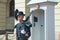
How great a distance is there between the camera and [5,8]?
1995cm

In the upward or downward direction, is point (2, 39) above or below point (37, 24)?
below

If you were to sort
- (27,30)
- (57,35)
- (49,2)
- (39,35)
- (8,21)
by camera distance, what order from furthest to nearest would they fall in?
(8,21) → (57,35) → (39,35) → (49,2) → (27,30)

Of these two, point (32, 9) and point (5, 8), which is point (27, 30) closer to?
point (32, 9)

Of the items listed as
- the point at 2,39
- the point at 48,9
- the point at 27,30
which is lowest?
the point at 2,39

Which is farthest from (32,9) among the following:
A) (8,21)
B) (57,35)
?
(8,21)

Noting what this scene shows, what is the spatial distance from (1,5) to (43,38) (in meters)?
11.3

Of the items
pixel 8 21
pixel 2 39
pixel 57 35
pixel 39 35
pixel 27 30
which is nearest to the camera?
pixel 27 30

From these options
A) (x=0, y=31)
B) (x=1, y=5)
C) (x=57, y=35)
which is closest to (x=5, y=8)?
(x=1, y=5)

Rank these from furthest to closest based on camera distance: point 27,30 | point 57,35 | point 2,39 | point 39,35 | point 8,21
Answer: point 8,21, point 2,39, point 57,35, point 39,35, point 27,30

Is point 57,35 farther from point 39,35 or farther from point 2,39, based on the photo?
point 2,39

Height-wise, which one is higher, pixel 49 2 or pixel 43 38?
pixel 49 2

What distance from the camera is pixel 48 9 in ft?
28.4

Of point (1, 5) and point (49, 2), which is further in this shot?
point (1, 5)

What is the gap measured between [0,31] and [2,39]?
4.75 meters
